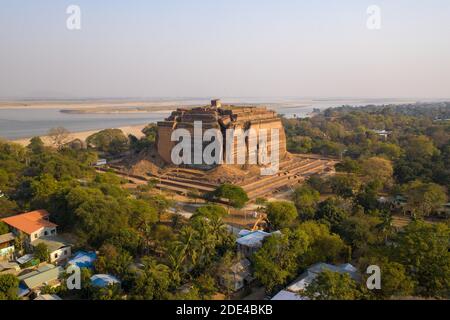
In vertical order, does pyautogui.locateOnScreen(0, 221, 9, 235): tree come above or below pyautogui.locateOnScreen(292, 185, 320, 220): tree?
below

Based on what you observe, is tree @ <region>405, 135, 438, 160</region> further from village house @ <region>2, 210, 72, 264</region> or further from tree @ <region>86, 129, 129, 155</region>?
tree @ <region>86, 129, 129, 155</region>

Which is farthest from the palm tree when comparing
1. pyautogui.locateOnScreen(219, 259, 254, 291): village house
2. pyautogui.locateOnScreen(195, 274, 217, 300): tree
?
Result: pyautogui.locateOnScreen(195, 274, 217, 300): tree

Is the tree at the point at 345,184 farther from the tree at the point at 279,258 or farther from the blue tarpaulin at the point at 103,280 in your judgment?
the blue tarpaulin at the point at 103,280

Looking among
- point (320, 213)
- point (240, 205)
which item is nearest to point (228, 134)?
point (240, 205)

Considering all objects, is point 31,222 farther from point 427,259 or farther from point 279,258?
point 427,259

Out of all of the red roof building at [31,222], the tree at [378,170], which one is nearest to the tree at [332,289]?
the red roof building at [31,222]

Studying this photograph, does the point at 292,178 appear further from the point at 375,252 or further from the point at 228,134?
the point at 375,252
